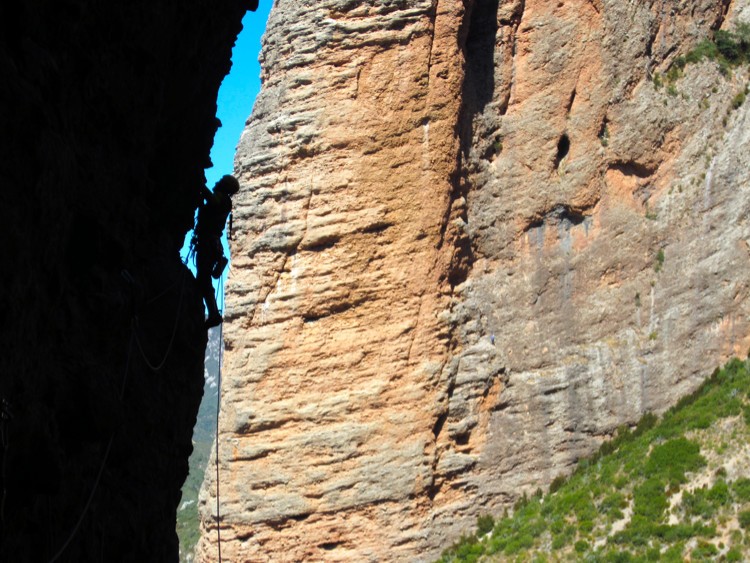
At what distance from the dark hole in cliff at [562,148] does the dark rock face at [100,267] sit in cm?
1511

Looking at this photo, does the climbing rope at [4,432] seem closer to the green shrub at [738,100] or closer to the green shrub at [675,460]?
the green shrub at [675,460]

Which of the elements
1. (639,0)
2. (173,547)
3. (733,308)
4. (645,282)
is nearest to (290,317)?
(645,282)

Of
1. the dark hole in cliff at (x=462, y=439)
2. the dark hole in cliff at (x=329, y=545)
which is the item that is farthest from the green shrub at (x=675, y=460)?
the dark hole in cliff at (x=329, y=545)

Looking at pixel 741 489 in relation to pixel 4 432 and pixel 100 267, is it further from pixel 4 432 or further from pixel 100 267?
pixel 4 432

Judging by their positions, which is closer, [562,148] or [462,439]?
[462,439]

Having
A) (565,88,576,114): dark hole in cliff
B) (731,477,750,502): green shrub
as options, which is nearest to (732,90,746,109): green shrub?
(565,88,576,114): dark hole in cliff

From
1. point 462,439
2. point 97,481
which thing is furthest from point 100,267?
point 462,439

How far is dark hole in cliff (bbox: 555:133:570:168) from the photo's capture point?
23.2 meters

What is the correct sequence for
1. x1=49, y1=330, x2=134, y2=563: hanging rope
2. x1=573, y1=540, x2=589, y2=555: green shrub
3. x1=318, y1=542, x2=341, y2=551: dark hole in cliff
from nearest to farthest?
x1=49, y1=330, x2=134, y2=563: hanging rope
x1=573, y1=540, x2=589, y2=555: green shrub
x1=318, y1=542, x2=341, y2=551: dark hole in cliff

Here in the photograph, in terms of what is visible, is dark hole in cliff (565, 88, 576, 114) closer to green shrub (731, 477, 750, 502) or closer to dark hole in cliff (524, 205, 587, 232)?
dark hole in cliff (524, 205, 587, 232)

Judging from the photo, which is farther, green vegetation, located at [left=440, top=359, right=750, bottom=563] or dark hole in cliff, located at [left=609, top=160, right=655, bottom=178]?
dark hole in cliff, located at [left=609, top=160, right=655, bottom=178]

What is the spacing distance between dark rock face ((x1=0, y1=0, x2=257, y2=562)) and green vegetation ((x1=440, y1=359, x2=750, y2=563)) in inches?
445

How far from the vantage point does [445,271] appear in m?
22.0

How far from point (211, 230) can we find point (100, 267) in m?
2.28
